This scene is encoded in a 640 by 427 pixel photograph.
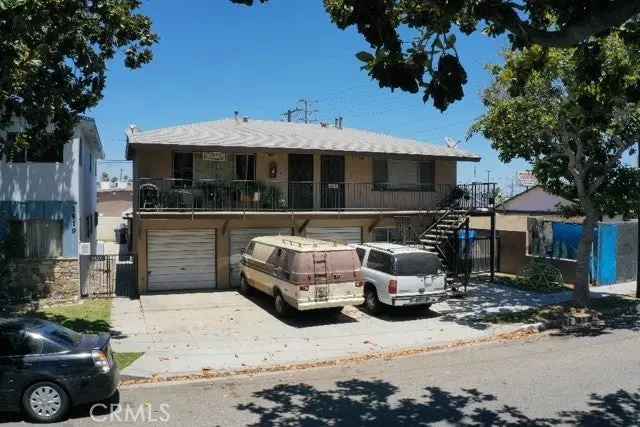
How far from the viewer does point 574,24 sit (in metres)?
5.08

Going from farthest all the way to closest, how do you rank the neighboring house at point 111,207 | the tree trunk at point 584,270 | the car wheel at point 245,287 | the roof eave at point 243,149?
1. the neighboring house at point 111,207
2. the car wheel at point 245,287
3. the roof eave at point 243,149
4. the tree trunk at point 584,270

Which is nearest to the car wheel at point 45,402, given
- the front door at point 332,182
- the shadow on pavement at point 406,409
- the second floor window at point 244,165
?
the shadow on pavement at point 406,409

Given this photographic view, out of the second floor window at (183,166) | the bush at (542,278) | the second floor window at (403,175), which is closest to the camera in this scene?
the second floor window at (183,166)

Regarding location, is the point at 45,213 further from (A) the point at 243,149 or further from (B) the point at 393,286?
(B) the point at 393,286

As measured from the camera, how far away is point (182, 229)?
61.7 feet

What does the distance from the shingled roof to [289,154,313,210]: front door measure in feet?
2.65

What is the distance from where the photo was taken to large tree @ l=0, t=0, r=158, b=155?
432 inches

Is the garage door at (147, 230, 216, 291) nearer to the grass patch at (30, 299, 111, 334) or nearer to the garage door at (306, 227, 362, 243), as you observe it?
the grass patch at (30, 299, 111, 334)

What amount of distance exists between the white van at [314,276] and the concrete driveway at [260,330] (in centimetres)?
63

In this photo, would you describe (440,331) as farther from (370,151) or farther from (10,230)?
(10,230)

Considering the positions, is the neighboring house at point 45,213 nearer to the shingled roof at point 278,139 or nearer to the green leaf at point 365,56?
the shingled roof at point 278,139

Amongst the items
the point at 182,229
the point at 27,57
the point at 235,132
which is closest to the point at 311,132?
the point at 235,132

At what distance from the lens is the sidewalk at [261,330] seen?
11.2 metres

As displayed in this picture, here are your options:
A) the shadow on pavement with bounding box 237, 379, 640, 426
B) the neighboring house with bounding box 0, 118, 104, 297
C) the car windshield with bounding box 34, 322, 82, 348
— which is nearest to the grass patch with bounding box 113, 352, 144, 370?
the car windshield with bounding box 34, 322, 82, 348
